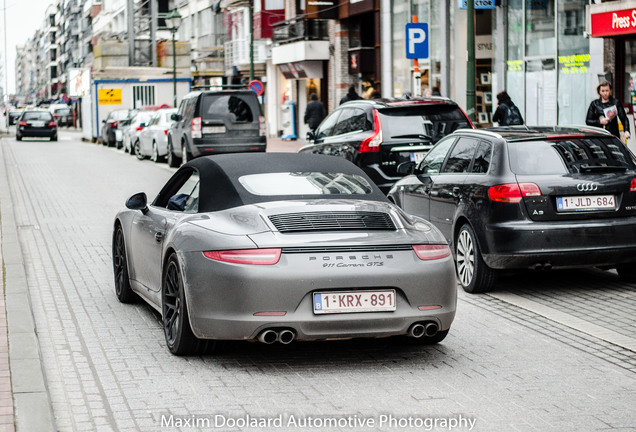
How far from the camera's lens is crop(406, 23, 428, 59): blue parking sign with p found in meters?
22.5

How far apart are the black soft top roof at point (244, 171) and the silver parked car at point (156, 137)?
2510 centimetres

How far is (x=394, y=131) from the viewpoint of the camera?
15.9m

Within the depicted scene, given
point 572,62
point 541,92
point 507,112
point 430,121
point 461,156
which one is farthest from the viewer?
point 541,92

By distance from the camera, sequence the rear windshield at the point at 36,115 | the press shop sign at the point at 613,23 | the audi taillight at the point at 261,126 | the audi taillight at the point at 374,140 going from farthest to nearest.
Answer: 1. the rear windshield at the point at 36,115
2. the audi taillight at the point at 261,126
3. the press shop sign at the point at 613,23
4. the audi taillight at the point at 374,140

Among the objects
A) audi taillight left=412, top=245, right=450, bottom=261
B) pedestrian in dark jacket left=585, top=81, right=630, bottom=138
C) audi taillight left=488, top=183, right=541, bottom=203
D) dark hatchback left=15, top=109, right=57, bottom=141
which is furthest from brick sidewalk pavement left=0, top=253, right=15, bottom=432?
dark hatchback left=15, top=109, right=57, bottom=141

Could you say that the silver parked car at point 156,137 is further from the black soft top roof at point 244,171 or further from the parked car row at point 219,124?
the black soft top roof at point 244,171

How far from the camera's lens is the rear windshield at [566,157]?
9844mm

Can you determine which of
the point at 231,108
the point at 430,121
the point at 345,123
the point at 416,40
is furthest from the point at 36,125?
the point at 430,121

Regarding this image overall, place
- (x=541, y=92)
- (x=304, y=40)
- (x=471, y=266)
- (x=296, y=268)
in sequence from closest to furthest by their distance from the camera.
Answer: (x=296, y=268) < (x=471, y=266) < (x=541, y=92) < (x=304, y=40)

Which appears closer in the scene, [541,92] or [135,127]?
[541,92]

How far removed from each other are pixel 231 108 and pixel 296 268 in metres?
22.0

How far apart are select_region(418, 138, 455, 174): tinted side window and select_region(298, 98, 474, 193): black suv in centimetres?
352

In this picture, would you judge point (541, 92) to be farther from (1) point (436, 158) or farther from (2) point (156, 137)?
(1) point (436, 158)

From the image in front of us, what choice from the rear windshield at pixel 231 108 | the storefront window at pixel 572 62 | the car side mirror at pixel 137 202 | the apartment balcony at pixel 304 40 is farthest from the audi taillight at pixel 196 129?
the car side mirror at pixel 137 202
